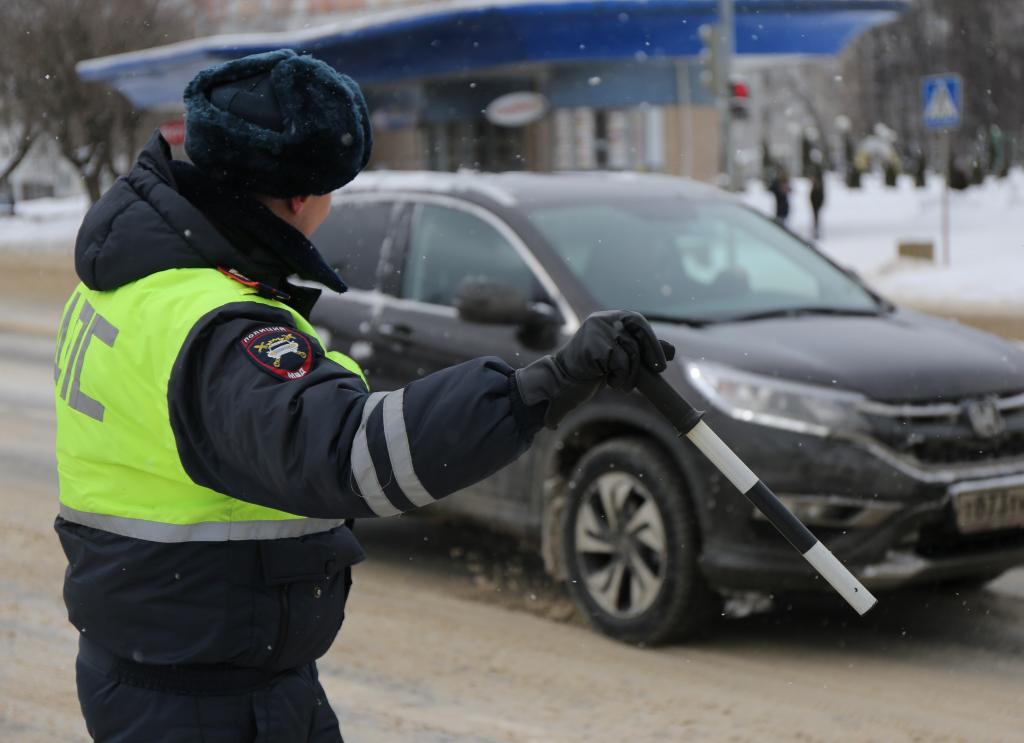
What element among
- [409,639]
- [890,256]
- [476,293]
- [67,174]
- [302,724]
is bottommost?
[67,174]

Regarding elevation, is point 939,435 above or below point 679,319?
below

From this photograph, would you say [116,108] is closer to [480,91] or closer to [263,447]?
[480,91]

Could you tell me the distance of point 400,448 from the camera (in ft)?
6.22

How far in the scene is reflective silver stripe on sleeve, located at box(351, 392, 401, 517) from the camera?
1.90 metres

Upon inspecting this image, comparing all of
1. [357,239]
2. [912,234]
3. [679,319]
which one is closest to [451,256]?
[357,239]

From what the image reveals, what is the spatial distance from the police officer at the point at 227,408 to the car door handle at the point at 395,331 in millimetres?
3886

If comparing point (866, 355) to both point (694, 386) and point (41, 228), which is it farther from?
point (41, 228)

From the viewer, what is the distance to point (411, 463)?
190cm

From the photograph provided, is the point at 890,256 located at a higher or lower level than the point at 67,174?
higher

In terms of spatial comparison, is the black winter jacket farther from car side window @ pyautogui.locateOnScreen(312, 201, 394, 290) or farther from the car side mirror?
car side window @ pyautogui.locateOnScreen(312, 201, 394, 290)

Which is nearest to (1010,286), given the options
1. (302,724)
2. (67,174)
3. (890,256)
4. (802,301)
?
(890,256)

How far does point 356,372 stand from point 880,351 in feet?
11.6

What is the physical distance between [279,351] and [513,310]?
3734mm

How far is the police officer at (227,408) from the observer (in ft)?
6.38
